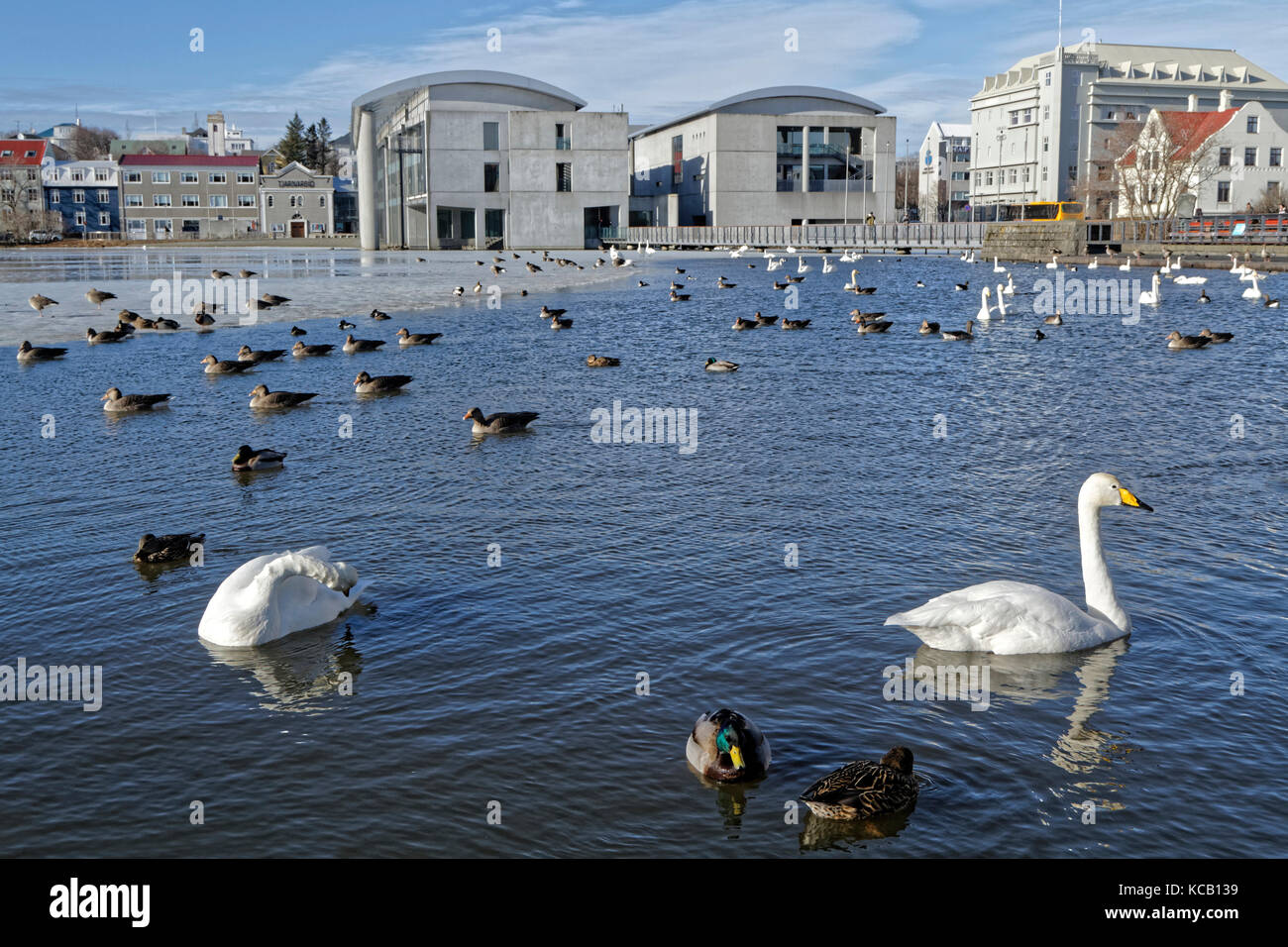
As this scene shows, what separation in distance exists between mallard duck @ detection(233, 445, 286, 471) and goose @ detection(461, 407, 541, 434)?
313 cm

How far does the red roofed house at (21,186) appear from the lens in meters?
126

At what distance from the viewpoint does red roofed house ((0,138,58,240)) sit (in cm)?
12600

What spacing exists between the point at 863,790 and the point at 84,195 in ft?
518

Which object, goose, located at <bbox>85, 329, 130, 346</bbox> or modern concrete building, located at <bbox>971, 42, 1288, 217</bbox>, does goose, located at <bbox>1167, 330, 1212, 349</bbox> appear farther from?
modern concrete building, located at <bbox>971, 42, 1288, 217</bbox>

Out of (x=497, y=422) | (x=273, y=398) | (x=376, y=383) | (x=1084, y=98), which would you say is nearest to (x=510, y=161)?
(x=1084, y=98)

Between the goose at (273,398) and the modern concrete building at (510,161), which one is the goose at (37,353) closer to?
the goose at (273,398)

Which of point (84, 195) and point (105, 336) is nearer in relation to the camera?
point (105, 336)

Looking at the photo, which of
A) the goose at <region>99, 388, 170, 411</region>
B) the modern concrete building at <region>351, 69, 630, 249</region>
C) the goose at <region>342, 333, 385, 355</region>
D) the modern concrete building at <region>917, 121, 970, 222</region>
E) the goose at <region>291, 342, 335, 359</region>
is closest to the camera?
the goose at <region>99, 388, 170, 411</region>

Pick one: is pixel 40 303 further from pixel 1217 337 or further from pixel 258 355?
pixel 1217 337

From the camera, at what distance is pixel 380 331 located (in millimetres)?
31219

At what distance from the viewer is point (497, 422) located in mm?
16734

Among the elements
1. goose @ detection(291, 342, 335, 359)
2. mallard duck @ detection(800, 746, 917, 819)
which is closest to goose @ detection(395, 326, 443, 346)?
goose @ detection(291, 342, 335, 359)

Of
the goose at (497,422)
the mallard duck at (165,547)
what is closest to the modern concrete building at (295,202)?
the goose at (497,422)
